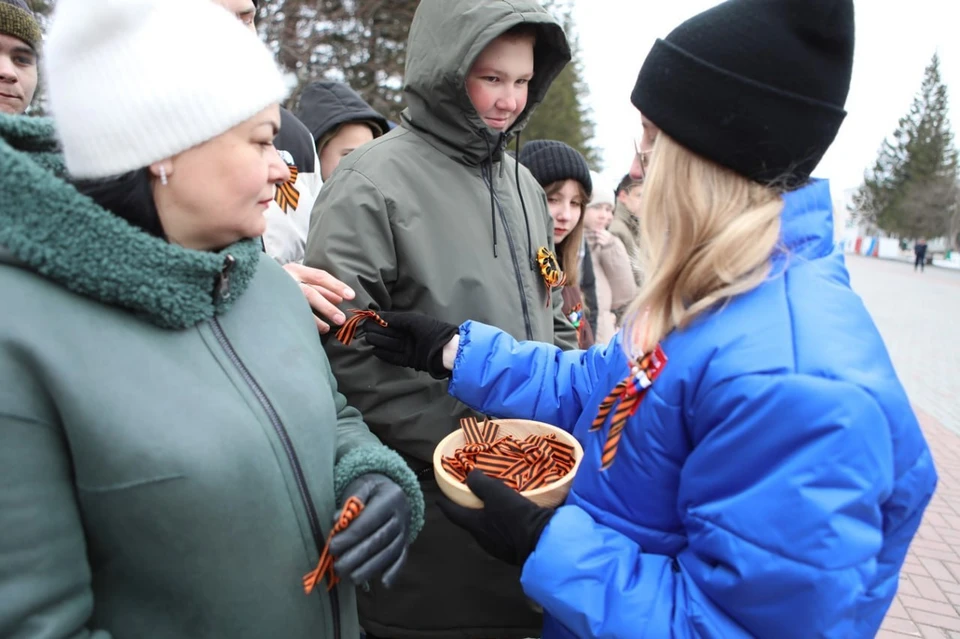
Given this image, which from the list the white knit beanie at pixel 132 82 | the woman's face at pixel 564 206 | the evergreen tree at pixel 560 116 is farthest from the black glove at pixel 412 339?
the evergreen tree at pixel 560 116

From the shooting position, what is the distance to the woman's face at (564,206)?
401 centimetres

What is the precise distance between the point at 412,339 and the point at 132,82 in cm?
103

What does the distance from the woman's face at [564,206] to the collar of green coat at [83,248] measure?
9.83 ft

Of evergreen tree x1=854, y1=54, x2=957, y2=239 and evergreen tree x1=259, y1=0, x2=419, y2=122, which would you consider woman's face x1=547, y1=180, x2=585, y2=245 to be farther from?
evergreen tree x1=854, y1=54, x2=957, y2=239

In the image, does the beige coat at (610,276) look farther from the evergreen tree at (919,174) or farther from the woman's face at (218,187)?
the evergreen tree at (919,174)

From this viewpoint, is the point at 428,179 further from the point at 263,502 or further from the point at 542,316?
the point at 263,502

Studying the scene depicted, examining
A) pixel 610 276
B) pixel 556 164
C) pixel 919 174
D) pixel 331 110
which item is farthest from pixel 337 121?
pixel 919 174

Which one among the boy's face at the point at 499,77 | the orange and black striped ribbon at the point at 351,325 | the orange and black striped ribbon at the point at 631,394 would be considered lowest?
the orange and black striped ribbon at the point at 351,325

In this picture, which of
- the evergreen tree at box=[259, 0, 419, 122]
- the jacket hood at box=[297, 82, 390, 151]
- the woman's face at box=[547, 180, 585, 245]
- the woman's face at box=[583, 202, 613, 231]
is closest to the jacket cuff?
the woman's face at box=[547, 180, 585, 245]

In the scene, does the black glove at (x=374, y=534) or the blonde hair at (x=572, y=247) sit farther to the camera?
the blonde hair at (x=572, y=247)

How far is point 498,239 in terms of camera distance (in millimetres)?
2242

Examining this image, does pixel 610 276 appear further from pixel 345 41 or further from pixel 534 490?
pixel 345 41

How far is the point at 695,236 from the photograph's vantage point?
1306 millimetres

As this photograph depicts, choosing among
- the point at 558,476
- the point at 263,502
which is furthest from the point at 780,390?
the point at 263,502
